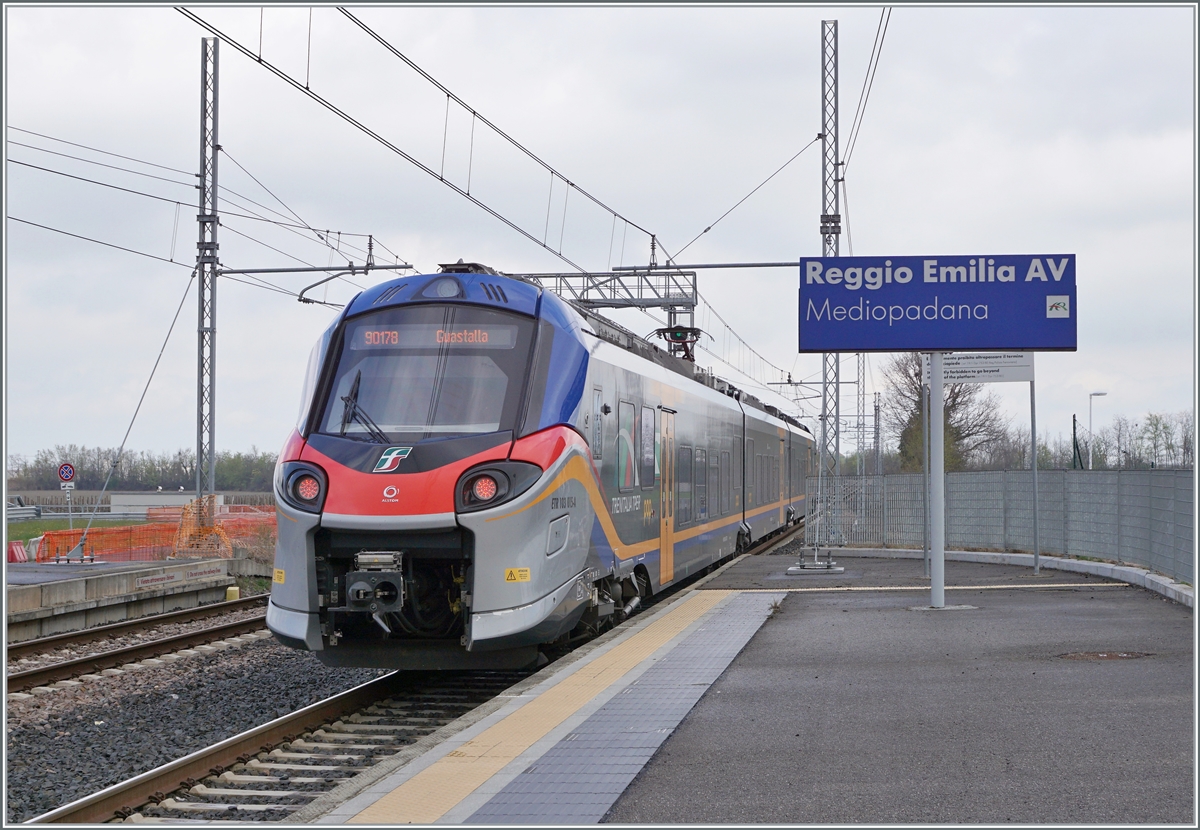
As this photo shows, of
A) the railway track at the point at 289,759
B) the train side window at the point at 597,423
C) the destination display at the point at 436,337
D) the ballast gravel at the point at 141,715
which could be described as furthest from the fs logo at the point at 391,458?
the ballast gravel at the point at 141,715

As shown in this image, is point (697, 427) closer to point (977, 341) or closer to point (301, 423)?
point (977, 341)

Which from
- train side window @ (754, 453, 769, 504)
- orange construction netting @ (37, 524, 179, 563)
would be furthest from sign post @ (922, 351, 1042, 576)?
orange construction netting @ (37, 524, 179, 563)

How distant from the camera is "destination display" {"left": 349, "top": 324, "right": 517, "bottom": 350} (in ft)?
33.3

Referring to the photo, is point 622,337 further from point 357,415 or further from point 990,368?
point 990,368

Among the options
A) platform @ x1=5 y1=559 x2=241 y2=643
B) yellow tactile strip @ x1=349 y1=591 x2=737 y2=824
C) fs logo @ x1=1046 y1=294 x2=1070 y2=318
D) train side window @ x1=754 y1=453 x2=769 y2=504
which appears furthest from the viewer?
train side window @ x1=754 y1=453 x2=769 y2=504

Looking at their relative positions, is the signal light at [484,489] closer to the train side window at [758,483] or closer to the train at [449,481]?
the train at [449,481]

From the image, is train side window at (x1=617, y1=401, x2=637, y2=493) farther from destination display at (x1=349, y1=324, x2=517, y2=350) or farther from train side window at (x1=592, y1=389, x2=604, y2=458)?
destination display at (x1=349, y1=324, x2=517, y2=350)

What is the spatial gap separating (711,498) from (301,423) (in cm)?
939

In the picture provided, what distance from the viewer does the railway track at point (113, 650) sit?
11656 mm

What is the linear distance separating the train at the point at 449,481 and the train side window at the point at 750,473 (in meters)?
11.9

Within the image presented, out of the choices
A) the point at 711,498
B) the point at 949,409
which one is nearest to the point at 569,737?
the point at 711,498

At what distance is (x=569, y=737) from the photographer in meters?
7.21

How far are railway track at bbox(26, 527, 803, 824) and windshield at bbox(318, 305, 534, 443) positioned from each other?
2.32 m

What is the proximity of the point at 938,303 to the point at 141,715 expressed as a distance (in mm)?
9688
